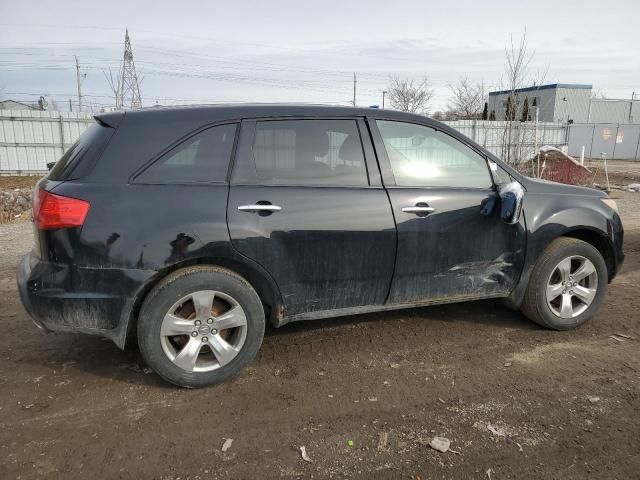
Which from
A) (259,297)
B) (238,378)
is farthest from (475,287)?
(238,378)

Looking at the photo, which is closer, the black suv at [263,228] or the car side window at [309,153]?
the black suv at [263,228]

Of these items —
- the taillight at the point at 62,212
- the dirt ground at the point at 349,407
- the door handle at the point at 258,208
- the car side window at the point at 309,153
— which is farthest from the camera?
the car side window at the point at 309,153

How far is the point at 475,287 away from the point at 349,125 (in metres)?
1.61

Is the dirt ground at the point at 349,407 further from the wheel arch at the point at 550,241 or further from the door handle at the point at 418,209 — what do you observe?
the door handle at the point at 418,209

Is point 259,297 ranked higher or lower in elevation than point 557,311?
higher

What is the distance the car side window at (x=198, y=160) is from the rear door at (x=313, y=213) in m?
0.10

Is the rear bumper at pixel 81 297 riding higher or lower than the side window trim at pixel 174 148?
lower

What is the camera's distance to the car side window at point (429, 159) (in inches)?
140

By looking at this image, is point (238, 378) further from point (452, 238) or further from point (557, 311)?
point (557, 311)

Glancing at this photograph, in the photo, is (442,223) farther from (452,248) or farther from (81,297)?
(81,297)

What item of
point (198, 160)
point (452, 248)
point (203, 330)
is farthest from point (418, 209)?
point (203, 330)

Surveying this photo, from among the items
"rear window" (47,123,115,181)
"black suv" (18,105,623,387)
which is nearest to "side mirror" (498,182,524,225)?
"black suv" (18,105,623,387)

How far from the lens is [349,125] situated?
3471 millimetres

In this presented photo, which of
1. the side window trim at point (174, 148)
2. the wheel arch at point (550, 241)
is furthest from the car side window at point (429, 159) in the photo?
the side window trim at point (174, 148)
